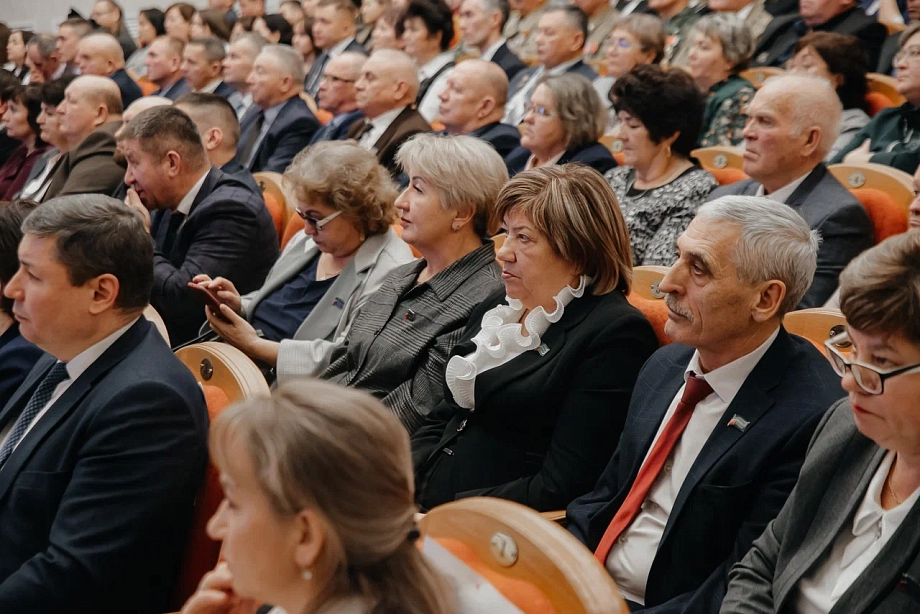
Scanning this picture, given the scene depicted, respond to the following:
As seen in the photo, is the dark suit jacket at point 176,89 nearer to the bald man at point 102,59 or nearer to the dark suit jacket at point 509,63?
the bald man at point 102,59

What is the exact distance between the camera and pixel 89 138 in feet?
15.4

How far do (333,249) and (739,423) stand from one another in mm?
1650

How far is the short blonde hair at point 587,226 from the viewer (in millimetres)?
2160

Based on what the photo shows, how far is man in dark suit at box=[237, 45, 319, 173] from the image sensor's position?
5.73 metres

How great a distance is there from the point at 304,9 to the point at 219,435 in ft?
28.3

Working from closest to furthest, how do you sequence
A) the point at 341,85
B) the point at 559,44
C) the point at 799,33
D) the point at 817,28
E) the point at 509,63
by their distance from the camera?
the point at 817,28
the point at 799,33
the point at 341,85
the point at 559,44
the point at 509,63

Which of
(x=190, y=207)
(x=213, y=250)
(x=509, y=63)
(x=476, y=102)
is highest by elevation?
(x=190, y=207)

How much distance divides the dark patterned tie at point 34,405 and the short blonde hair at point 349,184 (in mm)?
1104

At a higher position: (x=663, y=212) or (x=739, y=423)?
(x=739, y=423)

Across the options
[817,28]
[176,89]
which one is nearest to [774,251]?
[817,28]

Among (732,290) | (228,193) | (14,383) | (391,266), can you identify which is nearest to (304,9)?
(228,193)

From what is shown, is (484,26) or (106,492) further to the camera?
(484,26)

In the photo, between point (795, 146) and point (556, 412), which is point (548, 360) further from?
point (795, 146)

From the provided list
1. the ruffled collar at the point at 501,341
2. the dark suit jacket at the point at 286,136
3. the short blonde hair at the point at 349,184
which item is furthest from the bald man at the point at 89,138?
the ruffled collar at the point at 501,341
